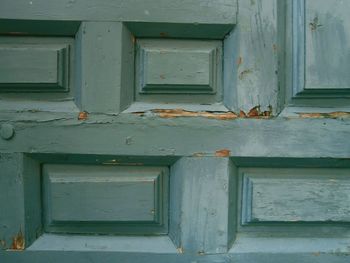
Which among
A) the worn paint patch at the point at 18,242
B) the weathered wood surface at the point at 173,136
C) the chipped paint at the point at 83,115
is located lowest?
the worn paint patch at the point at 18,242

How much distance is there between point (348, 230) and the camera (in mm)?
1086

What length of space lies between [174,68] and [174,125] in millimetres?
151

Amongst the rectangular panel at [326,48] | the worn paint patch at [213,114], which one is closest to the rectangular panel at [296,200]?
the worn paint patch at [213,114]

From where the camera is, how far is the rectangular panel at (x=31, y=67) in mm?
1037

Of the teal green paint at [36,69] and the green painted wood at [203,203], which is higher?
the teal green paint at [36,69]

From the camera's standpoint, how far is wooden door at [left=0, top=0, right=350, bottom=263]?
1034 millimetres

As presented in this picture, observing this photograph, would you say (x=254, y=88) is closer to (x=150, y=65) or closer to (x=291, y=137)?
(x=291, y=137)

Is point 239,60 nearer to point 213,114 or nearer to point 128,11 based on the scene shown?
point 213,114

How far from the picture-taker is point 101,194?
106 cm

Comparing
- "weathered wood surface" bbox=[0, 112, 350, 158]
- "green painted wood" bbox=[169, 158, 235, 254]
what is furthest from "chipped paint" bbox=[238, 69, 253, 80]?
"green painted wood" bbox=[169, 158, 235, 254]

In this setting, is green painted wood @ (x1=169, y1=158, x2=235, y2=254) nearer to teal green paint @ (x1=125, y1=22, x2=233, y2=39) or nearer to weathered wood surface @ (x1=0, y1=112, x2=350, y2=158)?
weathered wood surface @ (x1=0, y1=112, x2=350, y2=158)

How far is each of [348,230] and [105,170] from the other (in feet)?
2.24

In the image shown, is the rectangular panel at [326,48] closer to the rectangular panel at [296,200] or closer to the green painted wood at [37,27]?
the rectangular panel at [296,200]

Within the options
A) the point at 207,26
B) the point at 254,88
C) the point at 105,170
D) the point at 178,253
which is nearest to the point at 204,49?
the point at 207,26
